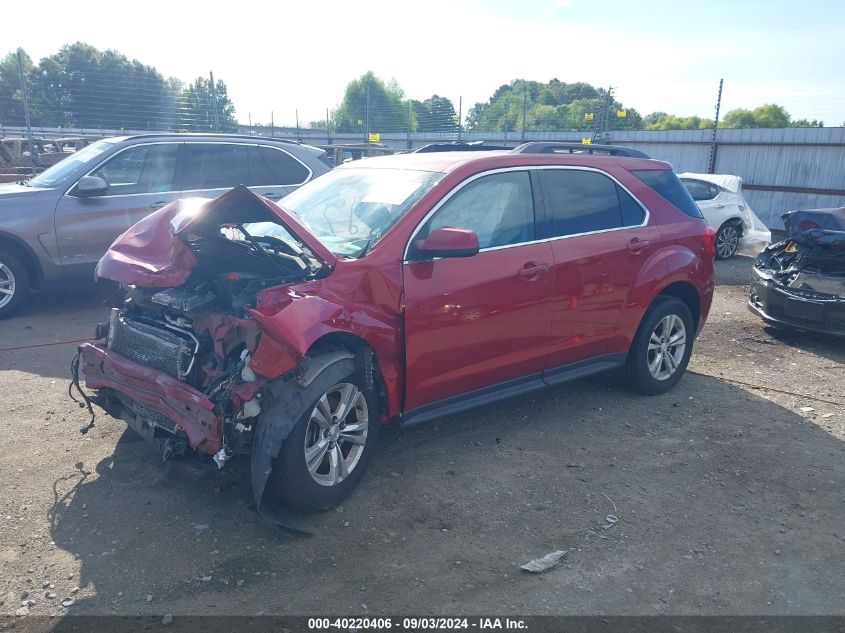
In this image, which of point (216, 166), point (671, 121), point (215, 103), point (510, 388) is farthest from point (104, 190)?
point (671, 121)

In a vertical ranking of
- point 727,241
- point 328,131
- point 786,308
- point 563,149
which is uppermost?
point 563,149

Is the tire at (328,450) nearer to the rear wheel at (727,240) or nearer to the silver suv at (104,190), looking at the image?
the silver suv at (104,190)

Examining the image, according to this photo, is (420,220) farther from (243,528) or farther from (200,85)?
(200,85)

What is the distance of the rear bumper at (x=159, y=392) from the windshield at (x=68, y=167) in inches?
166

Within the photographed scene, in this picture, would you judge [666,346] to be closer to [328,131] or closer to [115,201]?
[115,201]

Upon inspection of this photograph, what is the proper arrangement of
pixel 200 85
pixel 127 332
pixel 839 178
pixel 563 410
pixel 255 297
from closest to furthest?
pixel 255 297, pixel 127 332, pixel 563 410, pixel 839 178, pixel 200 85

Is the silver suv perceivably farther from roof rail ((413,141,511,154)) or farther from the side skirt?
the side skirt

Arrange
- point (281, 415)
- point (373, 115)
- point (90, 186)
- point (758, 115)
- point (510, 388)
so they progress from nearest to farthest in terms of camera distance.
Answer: point (281, 415)
point (510, 388)
point (90, 186)
point (373, 115)
point (758, 115)

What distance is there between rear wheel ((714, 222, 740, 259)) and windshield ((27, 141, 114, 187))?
419 inches

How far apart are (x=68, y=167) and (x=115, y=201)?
2.33ft

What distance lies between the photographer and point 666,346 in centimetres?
569

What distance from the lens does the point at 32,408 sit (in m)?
4.96

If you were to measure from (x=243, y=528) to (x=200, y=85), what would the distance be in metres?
15.5

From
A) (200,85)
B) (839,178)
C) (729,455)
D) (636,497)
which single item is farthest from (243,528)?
(839,178)
